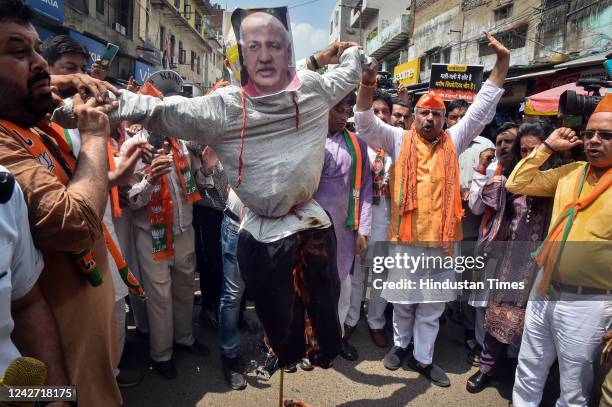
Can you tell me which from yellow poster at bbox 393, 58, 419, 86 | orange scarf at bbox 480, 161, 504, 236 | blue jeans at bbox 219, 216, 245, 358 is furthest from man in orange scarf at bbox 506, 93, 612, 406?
yellow poster at bbox 393, 58, 419, 86

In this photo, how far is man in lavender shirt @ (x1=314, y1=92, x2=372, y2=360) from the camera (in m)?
2.98

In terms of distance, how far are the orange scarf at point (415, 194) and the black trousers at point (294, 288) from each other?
112 centimetres

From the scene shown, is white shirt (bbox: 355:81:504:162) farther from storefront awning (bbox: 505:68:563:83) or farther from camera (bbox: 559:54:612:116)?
storefront awning (bbox: 505:68:563:83)

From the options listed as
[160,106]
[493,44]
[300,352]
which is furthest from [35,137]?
[493,44]

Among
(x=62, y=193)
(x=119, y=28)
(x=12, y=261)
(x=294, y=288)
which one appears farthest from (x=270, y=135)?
(x=119, y=28)

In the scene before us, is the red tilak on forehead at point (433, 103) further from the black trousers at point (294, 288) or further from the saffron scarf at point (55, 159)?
the saffron scarf at point (55, 159)

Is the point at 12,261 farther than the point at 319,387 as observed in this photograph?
No

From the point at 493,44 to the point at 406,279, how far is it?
1.72 meters

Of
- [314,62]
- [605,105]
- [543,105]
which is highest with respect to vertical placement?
[543,105]

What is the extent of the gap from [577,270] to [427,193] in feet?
3.36

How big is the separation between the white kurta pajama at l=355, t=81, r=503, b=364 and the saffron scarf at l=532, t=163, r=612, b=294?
0.70 metres

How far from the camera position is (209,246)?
142 inches

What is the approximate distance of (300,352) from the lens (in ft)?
6.54

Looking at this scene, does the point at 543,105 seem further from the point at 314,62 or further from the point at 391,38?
the point at 391,38
